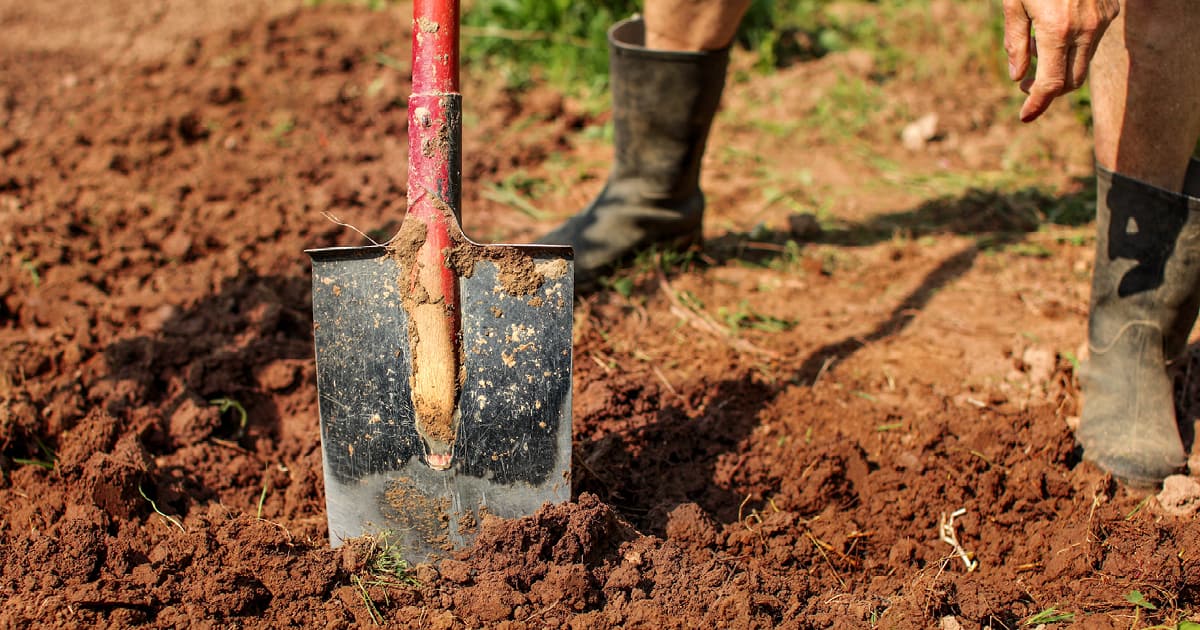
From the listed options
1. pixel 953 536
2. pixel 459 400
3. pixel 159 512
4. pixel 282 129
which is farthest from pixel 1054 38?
pixel 282 129

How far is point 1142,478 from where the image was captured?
2.16m

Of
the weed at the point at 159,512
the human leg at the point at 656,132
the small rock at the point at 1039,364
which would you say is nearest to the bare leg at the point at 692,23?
the human leg at the point at 656,132

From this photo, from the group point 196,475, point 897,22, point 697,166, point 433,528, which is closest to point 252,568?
point 433,528

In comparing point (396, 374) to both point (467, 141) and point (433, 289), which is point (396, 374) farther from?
point (467, 141)

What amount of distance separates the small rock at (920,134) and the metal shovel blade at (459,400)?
102 inches

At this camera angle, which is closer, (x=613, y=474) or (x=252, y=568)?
(x=252, y=568)

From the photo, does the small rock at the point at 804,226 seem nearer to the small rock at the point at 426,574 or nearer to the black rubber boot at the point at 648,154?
the black rubber boot at the point at 648,154

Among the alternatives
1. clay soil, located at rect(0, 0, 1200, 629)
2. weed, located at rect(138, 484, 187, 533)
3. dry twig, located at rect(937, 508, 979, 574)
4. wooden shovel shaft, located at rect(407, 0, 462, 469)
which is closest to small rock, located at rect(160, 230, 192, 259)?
clay soil, located at rect(0, 0, 1200, 629)

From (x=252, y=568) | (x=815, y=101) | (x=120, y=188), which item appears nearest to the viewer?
(x=252, y=568)

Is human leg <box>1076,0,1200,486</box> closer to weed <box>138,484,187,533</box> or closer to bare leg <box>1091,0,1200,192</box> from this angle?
bare leg <box>1091,0,1200,192</box>

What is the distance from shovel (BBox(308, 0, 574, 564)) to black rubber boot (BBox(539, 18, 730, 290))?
43.3 inches

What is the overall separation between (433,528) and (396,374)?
0.97ft

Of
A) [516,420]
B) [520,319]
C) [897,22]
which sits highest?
[897,22]

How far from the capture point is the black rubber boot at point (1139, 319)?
212 centimetres
